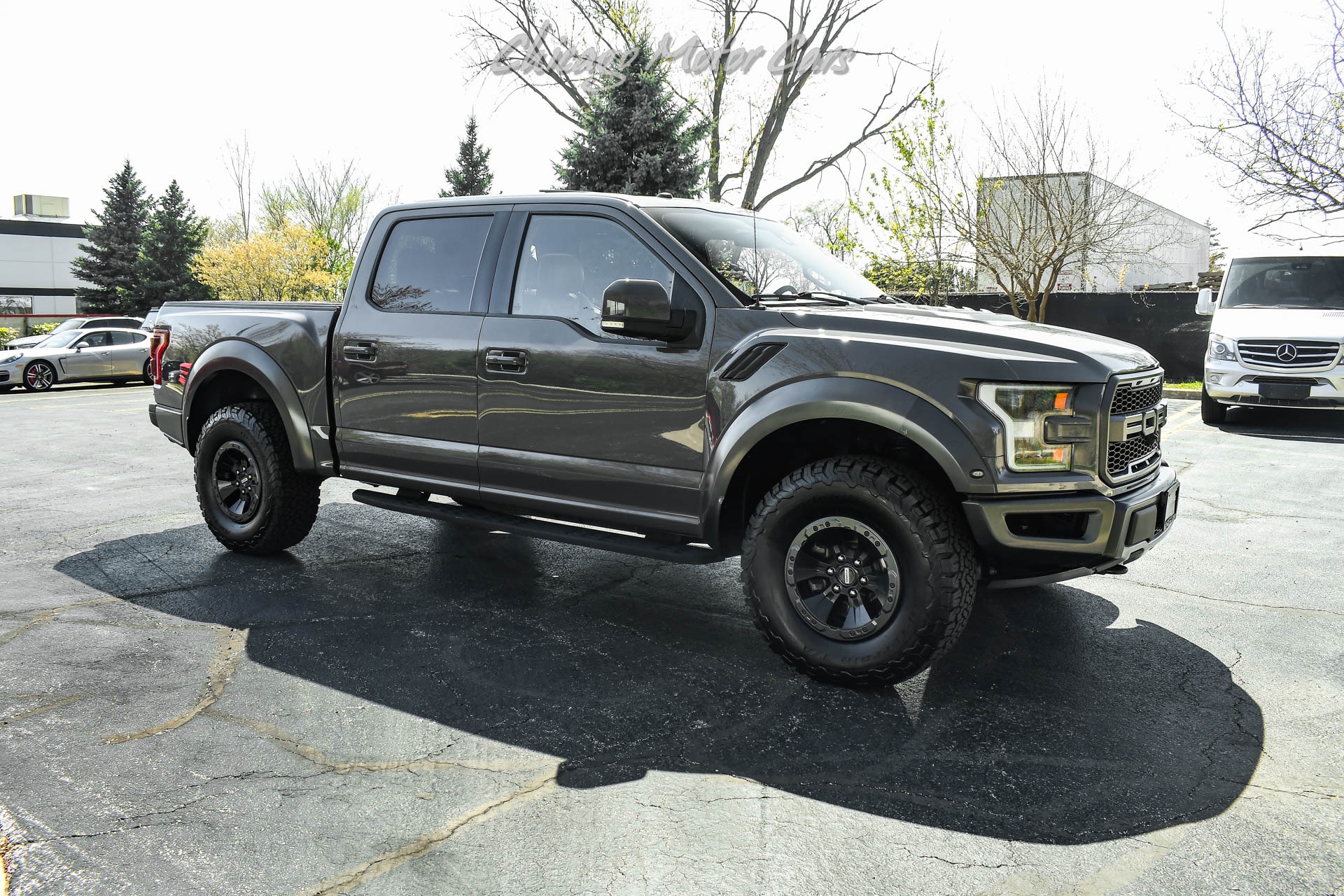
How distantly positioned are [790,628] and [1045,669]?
1.13 meters

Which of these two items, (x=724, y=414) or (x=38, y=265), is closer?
(x=724, y=414)

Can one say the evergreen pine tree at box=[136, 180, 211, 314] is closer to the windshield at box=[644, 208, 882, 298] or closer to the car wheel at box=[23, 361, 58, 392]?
the car wheel at box=[23, 361, 58, 392]

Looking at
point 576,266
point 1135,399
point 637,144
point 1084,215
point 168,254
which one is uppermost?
point 637,144

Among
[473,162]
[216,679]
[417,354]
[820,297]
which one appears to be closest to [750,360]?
[820,297]

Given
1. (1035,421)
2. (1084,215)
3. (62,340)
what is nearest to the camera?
(1035,421)

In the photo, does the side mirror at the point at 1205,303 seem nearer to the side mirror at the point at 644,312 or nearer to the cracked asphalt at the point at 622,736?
the cracked asphalt at the point at 622,736

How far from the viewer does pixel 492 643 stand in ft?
14.8

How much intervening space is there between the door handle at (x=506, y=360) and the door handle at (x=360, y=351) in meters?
0.85

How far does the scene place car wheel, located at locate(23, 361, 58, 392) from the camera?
70.2 feet

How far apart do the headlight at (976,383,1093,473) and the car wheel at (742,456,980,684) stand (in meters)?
0.37

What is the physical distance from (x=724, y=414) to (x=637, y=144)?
20364 millimetres

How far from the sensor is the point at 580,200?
15.6 feet

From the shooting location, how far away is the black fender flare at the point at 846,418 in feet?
12.0

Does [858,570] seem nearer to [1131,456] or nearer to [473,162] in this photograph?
[1131,456]
